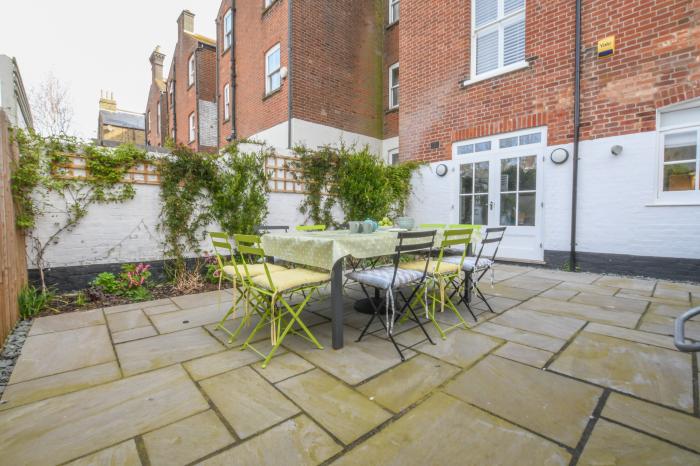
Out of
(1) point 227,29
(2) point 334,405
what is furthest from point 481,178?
(1) point 227,29

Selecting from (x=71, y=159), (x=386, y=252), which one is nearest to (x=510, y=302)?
(x=386, y=252)

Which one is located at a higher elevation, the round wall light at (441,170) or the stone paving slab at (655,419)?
the round wall light at (441,170)

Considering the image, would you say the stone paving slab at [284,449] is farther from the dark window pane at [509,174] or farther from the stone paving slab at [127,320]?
the dark window pane at [509,174]

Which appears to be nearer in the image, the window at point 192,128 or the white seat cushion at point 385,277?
the white seat cushion at point 385,277

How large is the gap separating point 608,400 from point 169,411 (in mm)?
2234

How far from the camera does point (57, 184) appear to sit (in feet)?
12.3

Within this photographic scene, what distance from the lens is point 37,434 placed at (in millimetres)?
→ 1503

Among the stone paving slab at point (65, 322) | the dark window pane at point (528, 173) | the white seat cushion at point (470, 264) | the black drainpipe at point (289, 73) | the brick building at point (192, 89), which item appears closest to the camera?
the stone paving slab at point (65, 322)

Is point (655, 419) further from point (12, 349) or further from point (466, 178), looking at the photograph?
point (466, 178)

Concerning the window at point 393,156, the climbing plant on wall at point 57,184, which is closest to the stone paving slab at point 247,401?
the climbing plant on wall at point 57,184

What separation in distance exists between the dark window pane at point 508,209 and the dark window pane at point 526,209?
0.38ft

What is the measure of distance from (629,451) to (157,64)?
24450 millimetres

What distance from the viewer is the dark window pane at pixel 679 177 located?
4230mm

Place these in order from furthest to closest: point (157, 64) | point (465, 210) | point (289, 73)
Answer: point (157, 64)
point (289, 73)
point (465, 210)
